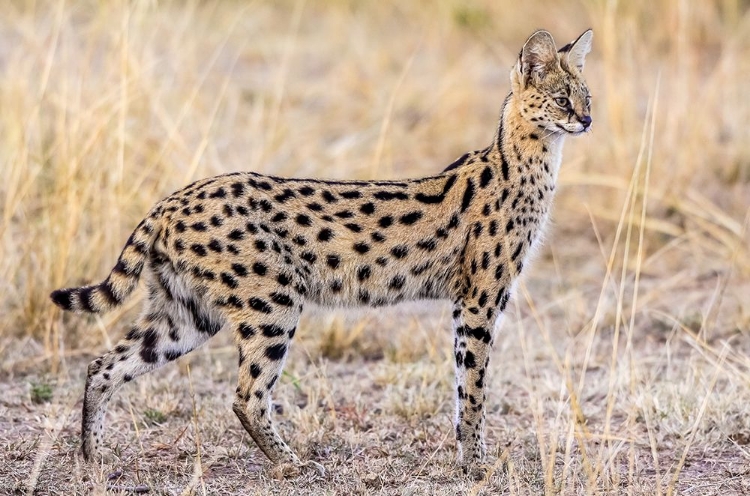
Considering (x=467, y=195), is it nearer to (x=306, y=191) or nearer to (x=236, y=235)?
(x=306, y=191)

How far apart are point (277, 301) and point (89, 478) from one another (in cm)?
103

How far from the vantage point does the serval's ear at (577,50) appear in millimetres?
5426

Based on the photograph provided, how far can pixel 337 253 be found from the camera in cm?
514

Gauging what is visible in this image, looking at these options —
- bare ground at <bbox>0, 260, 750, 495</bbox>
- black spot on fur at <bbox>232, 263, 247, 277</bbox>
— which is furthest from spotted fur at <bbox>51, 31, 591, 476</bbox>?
bare ground at <bbox>0, 260, 750, 495</bbox>

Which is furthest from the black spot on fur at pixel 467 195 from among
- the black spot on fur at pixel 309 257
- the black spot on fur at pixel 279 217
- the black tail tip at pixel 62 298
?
the black tail tip at pixel 62 298

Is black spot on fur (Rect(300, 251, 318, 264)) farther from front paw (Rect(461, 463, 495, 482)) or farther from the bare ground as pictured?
front paw (Rect(461, 463, 495, 482))

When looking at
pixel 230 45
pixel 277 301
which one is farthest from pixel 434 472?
pixel 230 45

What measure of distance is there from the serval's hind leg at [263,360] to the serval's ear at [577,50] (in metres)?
1.66

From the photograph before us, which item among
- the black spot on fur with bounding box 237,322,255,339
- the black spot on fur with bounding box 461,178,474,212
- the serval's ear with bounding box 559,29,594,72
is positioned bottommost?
the black spot on fur with bounding box 237,322,255,339

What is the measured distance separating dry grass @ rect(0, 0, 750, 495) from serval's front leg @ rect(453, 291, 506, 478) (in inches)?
6.6

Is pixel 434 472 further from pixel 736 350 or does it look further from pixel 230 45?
pixel 230 45

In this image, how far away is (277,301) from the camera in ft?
16.1

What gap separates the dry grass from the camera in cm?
508

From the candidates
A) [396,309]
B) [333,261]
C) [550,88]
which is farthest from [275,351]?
[550,88]
